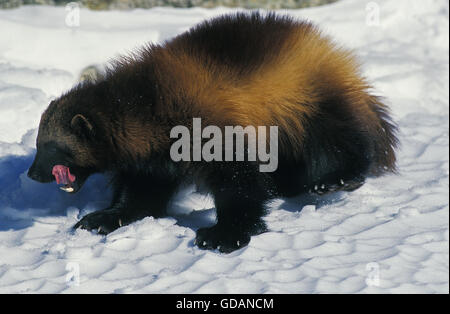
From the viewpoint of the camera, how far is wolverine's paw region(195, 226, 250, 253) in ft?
10.2

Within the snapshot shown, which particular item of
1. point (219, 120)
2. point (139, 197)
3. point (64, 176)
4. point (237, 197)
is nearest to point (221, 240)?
point (237, 197)

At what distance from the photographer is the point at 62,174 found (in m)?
3.30

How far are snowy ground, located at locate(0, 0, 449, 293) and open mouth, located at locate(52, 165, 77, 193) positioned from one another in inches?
8.4

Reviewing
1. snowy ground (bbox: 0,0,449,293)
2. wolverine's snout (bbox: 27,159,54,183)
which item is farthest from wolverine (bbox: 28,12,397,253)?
snowy ground (bbox: 0,0,449,293)

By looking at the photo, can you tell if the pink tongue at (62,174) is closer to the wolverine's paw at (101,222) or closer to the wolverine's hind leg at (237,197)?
the wolverine's paw at (101,222)

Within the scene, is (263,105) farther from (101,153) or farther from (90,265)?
(90,265)

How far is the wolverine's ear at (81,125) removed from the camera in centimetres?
321

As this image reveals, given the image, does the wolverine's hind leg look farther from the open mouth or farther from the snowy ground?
the open mouth

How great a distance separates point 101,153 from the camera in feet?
10.9

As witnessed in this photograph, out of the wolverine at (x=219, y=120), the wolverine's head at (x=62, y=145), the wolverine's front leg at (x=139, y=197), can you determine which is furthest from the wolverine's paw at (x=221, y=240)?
the wolverine's head at (x=62, y=145)

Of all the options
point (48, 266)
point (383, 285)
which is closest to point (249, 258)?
point (383, 285)

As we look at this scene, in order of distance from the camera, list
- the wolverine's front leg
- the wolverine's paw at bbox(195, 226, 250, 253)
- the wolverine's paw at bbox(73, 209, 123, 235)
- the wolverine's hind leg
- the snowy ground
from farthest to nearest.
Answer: the wolverine's front leg
the wolverine's paw at bbox(73, 209, 123, 235)
the wolverine's hind leg
the wolverine's paw at bbox(195, 226, 250, 253)
the snowy ground

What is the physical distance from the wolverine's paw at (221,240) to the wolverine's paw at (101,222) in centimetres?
47

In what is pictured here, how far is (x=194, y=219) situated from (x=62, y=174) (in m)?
0.68
